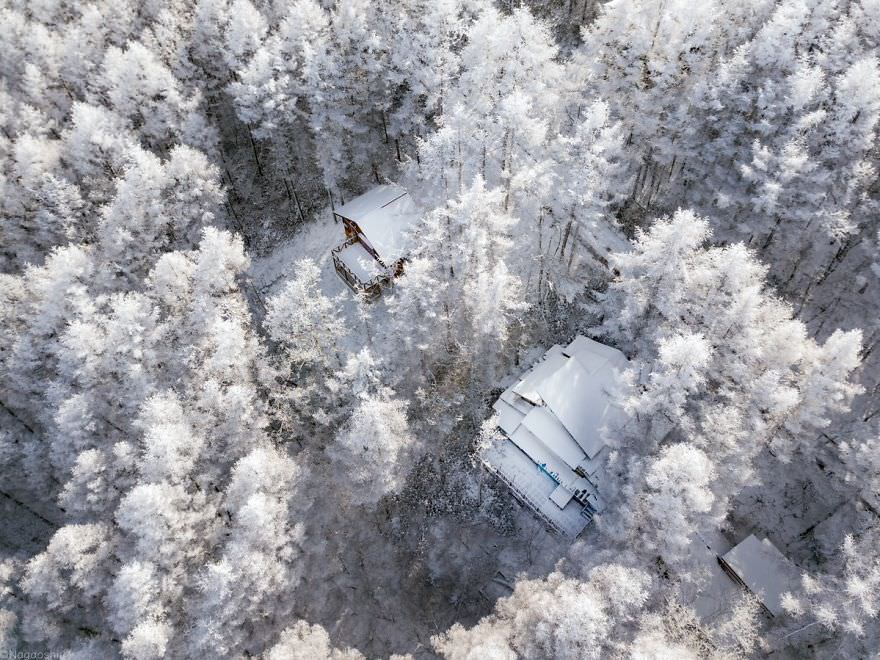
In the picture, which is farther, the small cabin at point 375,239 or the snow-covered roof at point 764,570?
the small cabin at point 375,239

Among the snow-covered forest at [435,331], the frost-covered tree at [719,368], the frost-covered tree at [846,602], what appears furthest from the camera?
the snow-covered forest at [435,331]

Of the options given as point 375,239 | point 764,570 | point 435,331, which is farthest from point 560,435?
point 375,239

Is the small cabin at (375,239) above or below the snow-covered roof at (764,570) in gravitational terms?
above

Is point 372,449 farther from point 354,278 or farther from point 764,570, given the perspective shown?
point 764,570

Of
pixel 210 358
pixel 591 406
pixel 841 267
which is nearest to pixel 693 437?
pixel 591 406

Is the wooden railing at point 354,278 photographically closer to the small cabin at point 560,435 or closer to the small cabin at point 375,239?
the small cabin at point 375,239

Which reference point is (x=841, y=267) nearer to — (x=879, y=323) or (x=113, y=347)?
(x=879, y=323)

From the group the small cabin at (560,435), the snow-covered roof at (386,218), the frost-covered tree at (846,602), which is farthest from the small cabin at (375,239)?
the frost-covered tree at (846,602)

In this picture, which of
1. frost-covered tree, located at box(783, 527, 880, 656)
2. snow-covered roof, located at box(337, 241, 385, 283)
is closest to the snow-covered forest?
frost-covered tree, located at box(783, 527, 880, 656)
